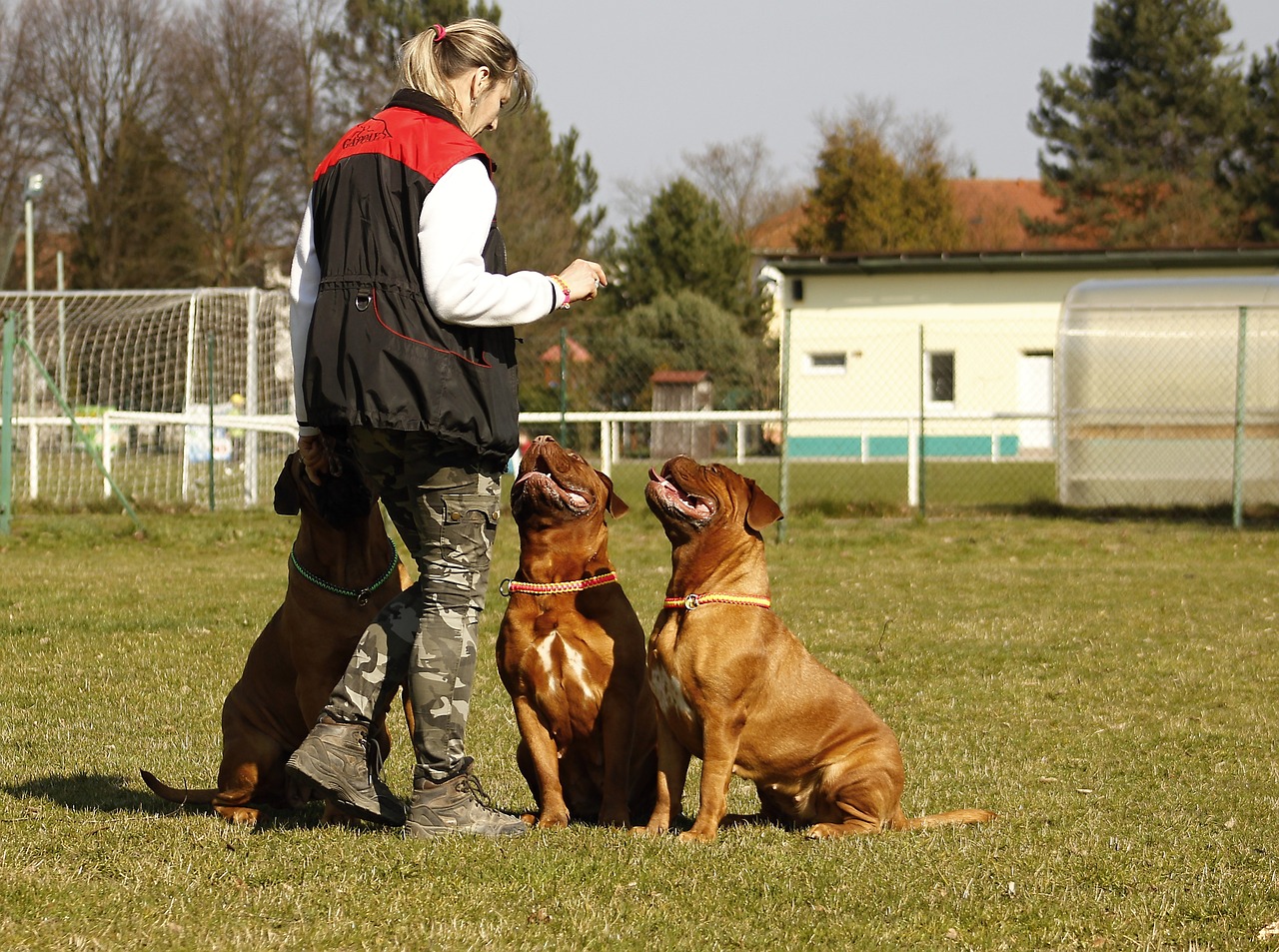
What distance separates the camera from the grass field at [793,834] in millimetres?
3211

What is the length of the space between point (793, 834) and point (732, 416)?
11.5 m

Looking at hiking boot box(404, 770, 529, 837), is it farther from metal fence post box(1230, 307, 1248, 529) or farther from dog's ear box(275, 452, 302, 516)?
metal fence post box(1230, 307, 1248, 529)

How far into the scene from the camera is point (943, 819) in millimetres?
4223

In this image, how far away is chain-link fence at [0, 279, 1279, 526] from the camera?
14.4 m

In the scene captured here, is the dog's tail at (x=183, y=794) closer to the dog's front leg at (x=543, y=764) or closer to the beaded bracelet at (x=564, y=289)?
the dog's front leg at (x=543, y=764)

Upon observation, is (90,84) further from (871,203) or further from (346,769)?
(346,769)

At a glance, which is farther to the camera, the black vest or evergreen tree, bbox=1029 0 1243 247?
evergreen tree, bbox=1029 0 1243 247

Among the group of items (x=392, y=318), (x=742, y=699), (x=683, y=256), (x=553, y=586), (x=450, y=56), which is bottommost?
(x=742, y=699)

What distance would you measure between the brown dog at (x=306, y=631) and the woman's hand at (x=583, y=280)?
2.67 feet

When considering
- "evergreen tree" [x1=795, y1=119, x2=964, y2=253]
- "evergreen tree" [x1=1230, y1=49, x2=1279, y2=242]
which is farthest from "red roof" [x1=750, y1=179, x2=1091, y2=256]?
"evergreen tree" [x1=1230, y1=49, x2=1279, y2=242]

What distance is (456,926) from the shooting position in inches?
123

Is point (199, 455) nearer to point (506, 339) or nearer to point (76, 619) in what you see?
point (76, 619)

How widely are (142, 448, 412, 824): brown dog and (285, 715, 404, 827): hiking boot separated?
6.0 inches

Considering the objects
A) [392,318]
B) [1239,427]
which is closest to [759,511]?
[392,318]
